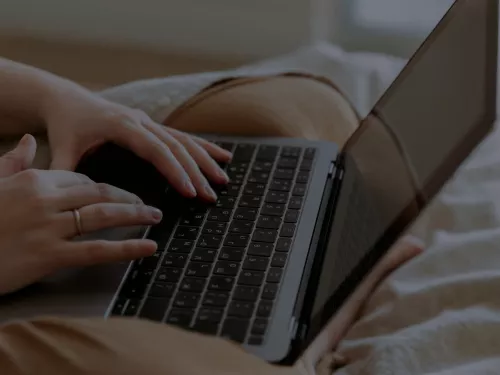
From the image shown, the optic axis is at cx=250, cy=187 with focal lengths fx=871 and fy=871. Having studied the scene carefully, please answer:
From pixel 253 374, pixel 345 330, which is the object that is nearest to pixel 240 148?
pixel 345 330

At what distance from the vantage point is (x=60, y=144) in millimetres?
1023

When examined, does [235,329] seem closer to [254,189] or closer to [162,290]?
[162,290]

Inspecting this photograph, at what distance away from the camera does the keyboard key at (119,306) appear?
81cm

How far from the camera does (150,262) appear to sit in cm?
A: 88

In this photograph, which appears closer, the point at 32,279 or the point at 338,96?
the point at 32,279

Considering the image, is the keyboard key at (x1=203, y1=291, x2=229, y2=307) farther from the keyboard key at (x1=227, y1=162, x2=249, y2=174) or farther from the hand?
the keyboard key at (x1=227, y1=162, x2=249, y2=174)

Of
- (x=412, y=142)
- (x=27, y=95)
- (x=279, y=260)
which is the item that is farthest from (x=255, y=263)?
(x=27, y=95)

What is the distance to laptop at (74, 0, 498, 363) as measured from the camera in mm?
804

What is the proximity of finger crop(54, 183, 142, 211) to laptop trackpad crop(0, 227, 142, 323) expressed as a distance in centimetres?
7

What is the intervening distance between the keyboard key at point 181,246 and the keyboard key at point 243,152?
19 centimetres

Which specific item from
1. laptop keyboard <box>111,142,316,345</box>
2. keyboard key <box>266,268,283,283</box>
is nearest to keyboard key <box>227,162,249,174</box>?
laptop keyboard <box>111,142,316,345</box>

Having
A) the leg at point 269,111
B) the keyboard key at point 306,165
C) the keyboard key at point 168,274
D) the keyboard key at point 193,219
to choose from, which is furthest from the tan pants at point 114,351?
the leg at point 269,111

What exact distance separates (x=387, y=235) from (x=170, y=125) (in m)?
0.45

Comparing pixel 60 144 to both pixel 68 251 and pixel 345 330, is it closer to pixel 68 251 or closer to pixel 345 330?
pixel 68 251
